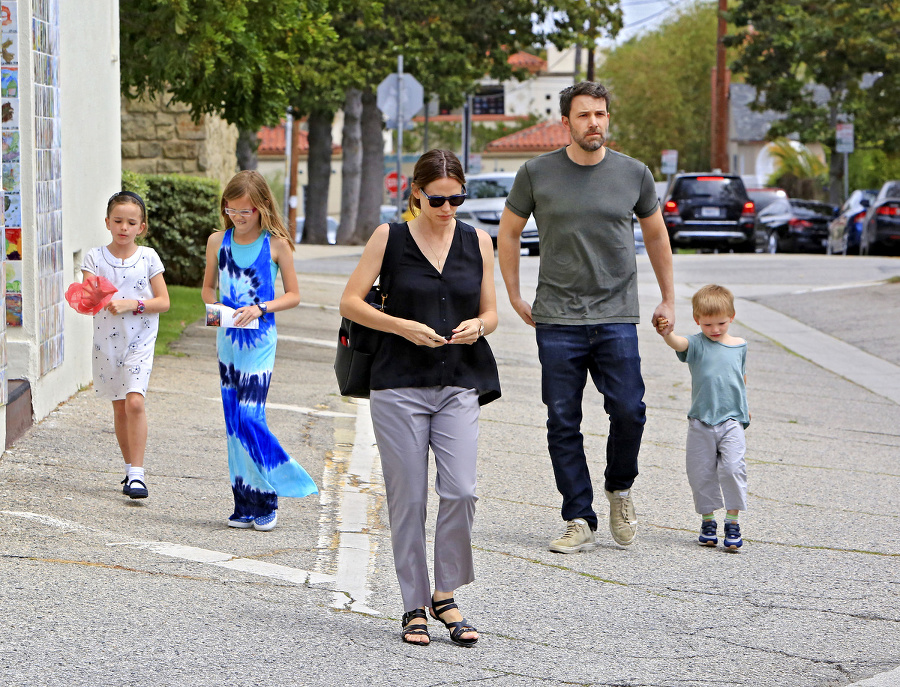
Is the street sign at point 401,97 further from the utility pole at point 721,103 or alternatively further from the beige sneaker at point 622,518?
the utility pole at point 721,103

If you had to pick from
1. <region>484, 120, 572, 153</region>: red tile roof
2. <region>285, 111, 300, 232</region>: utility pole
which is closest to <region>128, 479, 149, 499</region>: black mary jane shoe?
<region>285, 111, 300, 232</region>: utility pole

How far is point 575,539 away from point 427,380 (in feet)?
5.84

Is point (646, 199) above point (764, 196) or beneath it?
A: above

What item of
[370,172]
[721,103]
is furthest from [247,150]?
[721,103]

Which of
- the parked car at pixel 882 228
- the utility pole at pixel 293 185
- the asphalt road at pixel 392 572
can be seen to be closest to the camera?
the asphalt road at pixel 392 572

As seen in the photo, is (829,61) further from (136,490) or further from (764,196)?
(136,490)

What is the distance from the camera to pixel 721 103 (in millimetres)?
44312

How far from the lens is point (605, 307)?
620 cm

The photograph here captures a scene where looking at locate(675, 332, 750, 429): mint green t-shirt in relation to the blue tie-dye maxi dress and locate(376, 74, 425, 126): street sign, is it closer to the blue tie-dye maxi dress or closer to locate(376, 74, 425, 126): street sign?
the blue tie-dye maxi dress

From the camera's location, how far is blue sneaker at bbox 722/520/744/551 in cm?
636

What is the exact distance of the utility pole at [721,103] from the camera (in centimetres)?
4331

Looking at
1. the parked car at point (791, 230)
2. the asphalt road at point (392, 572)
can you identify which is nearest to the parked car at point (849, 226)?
the parked car at point (791, 230)

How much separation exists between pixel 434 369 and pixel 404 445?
28 cm

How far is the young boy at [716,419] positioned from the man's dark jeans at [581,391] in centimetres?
31
